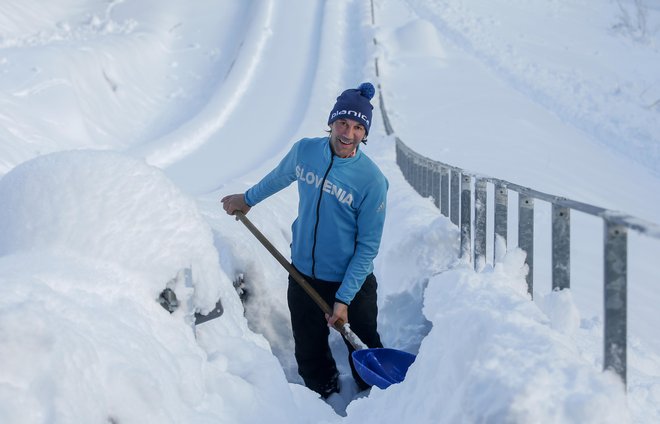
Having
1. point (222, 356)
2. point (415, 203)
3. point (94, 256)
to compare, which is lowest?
point (415, 203)

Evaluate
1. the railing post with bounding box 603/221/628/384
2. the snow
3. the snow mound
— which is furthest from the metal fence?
the snow mound

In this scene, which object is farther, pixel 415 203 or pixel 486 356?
pixel 415 203

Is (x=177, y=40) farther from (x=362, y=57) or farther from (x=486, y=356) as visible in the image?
(x=486, y=356)

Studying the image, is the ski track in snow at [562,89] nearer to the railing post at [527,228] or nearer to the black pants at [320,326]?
the black pants at [320,326]

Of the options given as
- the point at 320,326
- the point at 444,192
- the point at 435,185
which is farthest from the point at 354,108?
the point at 435,185

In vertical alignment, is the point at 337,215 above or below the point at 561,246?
below

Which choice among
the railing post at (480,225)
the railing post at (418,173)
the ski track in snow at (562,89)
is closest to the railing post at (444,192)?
the railing post at (418,173)

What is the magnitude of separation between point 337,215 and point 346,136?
16.4 inches

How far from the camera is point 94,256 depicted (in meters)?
2.78

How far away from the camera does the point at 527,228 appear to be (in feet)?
10.1

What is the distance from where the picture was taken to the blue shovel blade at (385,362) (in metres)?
3.46

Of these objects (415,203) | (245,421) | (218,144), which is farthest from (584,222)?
(218,144)

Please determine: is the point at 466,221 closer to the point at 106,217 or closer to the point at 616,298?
the point at 106,217

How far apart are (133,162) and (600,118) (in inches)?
559
